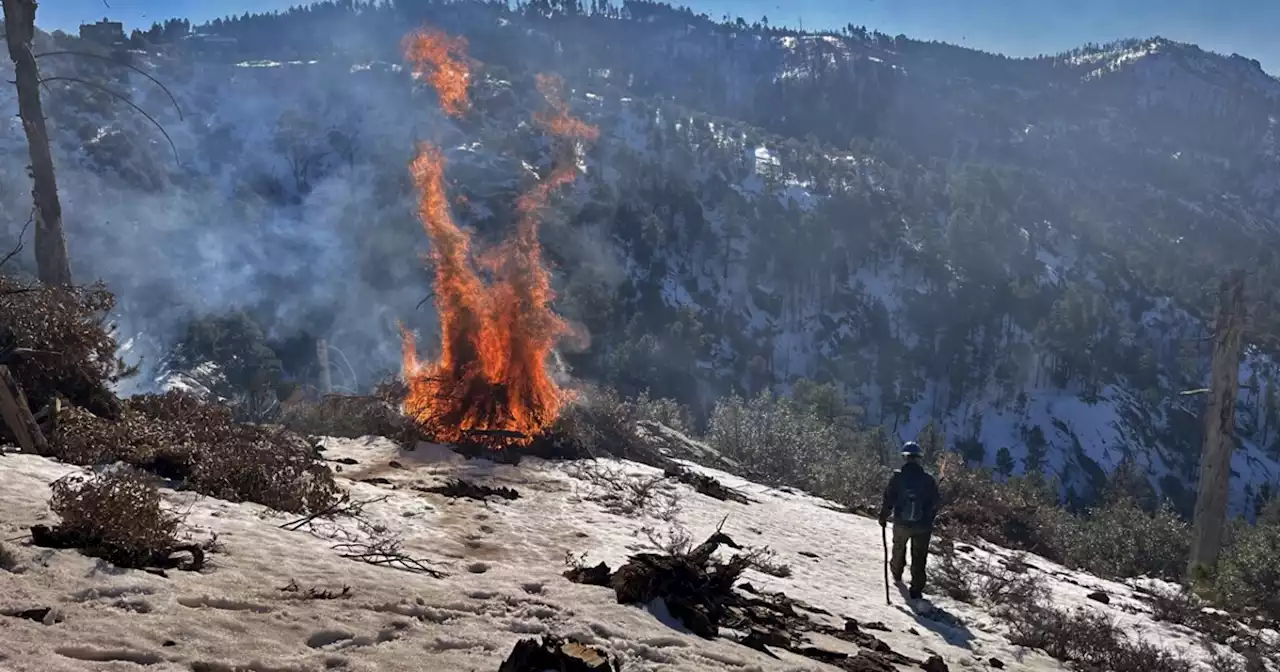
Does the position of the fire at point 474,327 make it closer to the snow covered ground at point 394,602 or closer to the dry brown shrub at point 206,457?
the snow covered ground at point 394,602

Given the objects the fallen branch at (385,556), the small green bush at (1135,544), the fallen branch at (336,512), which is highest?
the fallen branch at (336,512)

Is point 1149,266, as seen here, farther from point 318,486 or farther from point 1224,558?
point 318,486

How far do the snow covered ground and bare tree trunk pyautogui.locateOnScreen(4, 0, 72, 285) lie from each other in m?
6.13

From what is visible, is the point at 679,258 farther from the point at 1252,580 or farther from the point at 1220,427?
the point at 1252,580

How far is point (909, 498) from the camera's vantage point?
1130cm

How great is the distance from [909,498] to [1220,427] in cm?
1466

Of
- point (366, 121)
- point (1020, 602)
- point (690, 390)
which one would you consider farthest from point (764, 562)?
point (366, 121)

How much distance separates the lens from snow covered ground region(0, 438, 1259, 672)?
4.91 meters

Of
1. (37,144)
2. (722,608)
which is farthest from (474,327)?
(722,608)

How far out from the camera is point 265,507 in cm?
877

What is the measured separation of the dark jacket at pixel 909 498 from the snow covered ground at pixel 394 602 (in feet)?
3.35

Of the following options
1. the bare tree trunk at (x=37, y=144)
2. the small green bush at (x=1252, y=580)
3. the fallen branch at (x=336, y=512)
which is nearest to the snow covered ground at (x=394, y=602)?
the fallen branch at (x=336, y=512)

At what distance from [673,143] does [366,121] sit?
51922 mm

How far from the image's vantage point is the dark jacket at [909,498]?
11250 millimetres
